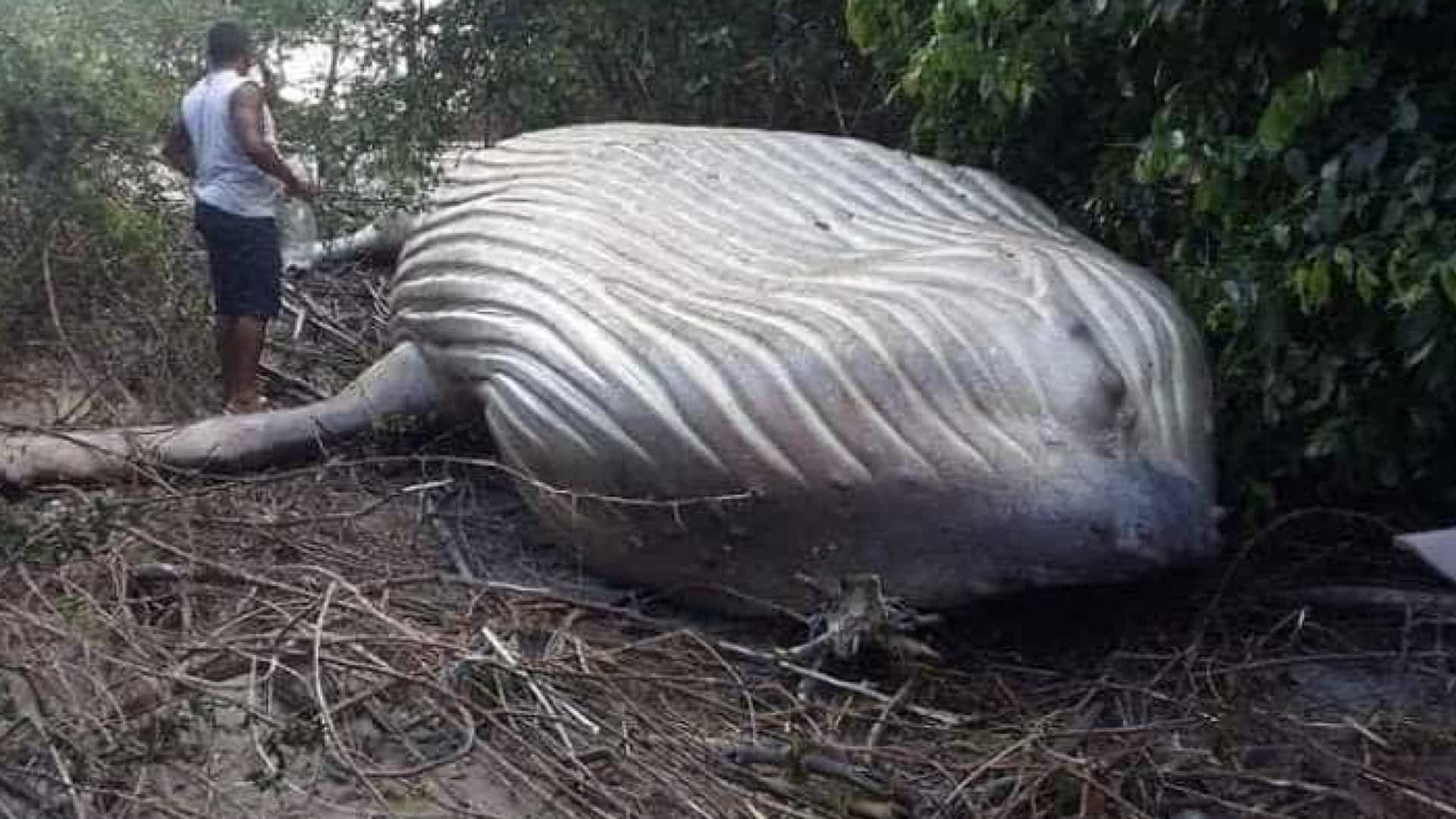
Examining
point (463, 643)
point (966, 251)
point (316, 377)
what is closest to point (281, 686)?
point (463, 643)

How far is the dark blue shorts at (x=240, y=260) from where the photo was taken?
609 centimetres

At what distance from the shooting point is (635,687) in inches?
159

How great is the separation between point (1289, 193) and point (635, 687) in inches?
73.3

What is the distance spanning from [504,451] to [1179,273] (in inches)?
66.6

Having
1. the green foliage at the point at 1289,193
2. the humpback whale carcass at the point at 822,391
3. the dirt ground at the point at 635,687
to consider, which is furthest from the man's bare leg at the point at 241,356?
the green foliage at the point at 1289,193

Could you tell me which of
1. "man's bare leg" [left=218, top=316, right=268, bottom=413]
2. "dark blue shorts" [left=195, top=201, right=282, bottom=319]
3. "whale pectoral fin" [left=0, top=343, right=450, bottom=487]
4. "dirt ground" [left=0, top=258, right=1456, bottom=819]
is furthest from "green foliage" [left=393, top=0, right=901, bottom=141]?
"dirt ground" [left=0, top=258, right=1456, bottom=819]

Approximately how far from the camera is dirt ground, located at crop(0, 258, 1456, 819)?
11.6ft

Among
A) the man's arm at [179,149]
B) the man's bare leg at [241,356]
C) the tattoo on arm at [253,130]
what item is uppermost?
the tattoo on arm at [253,130]

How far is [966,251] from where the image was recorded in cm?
464

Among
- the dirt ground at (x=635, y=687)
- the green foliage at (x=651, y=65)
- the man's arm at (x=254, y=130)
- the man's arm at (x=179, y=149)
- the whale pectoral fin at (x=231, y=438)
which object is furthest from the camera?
the green foliage at (x=651, y=65)

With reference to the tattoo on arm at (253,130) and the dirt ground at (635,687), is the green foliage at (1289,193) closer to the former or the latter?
the dirt ground at (635,687)

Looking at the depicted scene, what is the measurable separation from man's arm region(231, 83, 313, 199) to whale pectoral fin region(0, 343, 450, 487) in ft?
2.37

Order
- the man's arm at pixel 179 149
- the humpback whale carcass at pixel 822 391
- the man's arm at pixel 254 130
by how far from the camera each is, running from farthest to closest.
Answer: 1. the man's arm at pixel 179 149
2. the man's arm at pixel 254 130
3. the humpback whale carcass at pixel 822 391

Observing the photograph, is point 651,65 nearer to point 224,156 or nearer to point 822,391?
point 224,156
